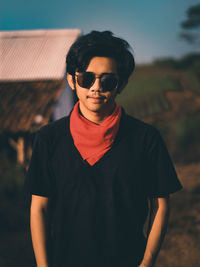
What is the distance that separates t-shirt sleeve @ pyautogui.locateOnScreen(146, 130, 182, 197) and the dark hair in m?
0.45

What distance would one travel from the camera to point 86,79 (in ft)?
4.69

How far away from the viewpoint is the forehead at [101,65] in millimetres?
1439

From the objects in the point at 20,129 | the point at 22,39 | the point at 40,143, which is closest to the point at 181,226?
the point at 20,129

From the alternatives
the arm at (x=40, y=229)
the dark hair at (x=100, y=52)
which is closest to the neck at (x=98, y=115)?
the dark hair at (x=100, y=52)

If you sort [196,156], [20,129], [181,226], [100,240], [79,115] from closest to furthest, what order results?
[100,240]
[79,115]
[181,226]
[20,129]
[196,156]

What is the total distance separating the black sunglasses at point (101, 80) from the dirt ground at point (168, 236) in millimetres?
3030

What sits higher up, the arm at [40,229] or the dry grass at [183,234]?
the arm at [40,229]

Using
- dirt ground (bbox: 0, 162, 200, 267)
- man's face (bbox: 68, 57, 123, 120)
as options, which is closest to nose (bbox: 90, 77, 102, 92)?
man's face (bbox: 68, 57, 123, 120)

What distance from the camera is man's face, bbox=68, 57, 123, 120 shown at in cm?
142

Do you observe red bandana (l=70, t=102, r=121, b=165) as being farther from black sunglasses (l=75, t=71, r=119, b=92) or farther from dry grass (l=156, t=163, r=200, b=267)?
A: dry grass (l=156, t=163, r=200, b=267)

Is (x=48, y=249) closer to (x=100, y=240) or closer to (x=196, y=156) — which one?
(x=100, y=240)

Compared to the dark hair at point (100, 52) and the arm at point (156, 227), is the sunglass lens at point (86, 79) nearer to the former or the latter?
the dark hair at point (100, 52)

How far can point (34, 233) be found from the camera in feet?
4.76

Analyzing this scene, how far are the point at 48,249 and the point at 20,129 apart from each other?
20.5 feet
